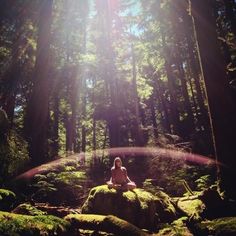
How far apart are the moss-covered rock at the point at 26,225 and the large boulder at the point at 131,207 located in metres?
2.92

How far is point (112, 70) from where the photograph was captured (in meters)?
25.8

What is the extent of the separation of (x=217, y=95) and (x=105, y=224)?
16.7 feet

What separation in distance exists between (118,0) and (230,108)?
22.8 meters

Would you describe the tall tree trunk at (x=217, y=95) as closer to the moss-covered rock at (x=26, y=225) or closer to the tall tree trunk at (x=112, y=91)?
the moss-covered rock at (x=26, y=225)

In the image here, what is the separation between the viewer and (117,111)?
976 inches

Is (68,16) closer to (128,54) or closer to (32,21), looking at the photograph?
(128,54)

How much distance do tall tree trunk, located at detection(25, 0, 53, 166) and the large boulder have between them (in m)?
4.61

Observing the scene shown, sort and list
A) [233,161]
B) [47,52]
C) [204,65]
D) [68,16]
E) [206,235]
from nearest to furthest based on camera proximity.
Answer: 1. [206,235]
2. [233,161]
3. [204,65]
4. [47,52]
5. [68,16]

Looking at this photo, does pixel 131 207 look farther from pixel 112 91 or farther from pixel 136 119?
pixel 136 119

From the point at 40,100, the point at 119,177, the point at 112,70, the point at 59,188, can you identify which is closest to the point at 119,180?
the point at 119,177

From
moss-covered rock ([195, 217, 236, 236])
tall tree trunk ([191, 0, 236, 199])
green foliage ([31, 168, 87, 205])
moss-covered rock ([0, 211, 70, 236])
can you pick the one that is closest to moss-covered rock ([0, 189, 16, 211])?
green foliage ([31, 168, 87, 205])

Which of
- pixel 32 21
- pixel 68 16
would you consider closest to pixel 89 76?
pixel 68 16

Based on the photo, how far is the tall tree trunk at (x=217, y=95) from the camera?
9391mm

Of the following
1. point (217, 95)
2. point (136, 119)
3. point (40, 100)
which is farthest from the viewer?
point (136, 119)
